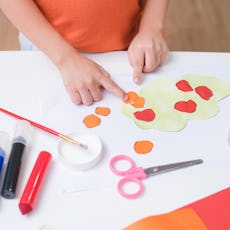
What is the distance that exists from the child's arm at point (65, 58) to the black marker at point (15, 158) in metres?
0.11

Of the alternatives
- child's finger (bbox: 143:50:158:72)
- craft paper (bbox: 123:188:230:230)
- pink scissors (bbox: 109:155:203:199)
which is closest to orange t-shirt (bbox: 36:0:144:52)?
child's finger (bbox: 143:50:158:72)

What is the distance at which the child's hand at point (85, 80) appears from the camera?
0.72 metres

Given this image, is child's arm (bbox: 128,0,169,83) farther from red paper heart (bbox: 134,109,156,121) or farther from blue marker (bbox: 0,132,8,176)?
blue marker (bbox: 0,132,8,176)

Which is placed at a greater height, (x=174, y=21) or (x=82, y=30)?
(x=82, y=30)

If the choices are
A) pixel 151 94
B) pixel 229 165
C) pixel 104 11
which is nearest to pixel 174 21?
pixel 104 11

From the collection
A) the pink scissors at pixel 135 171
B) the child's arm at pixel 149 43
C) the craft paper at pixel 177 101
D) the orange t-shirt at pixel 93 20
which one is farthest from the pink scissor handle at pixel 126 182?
the orange t-shirt at pixel 93 20

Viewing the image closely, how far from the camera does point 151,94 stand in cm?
74

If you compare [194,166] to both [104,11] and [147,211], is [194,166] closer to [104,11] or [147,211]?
[147,211]

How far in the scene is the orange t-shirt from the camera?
0.84 metres

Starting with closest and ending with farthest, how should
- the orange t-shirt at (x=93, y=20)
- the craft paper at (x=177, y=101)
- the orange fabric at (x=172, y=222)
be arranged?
the orange fabric at (x=172, y=222) < the craft paper at (x=177, y=101) < the orange t-shirt at (x=93, y=20)

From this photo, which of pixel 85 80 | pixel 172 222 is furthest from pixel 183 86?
pixel 172 222

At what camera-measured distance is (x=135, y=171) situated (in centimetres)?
61

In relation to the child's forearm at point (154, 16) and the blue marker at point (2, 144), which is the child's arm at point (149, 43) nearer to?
the child's forearm at point (154, 16)

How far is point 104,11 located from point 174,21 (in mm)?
1150
